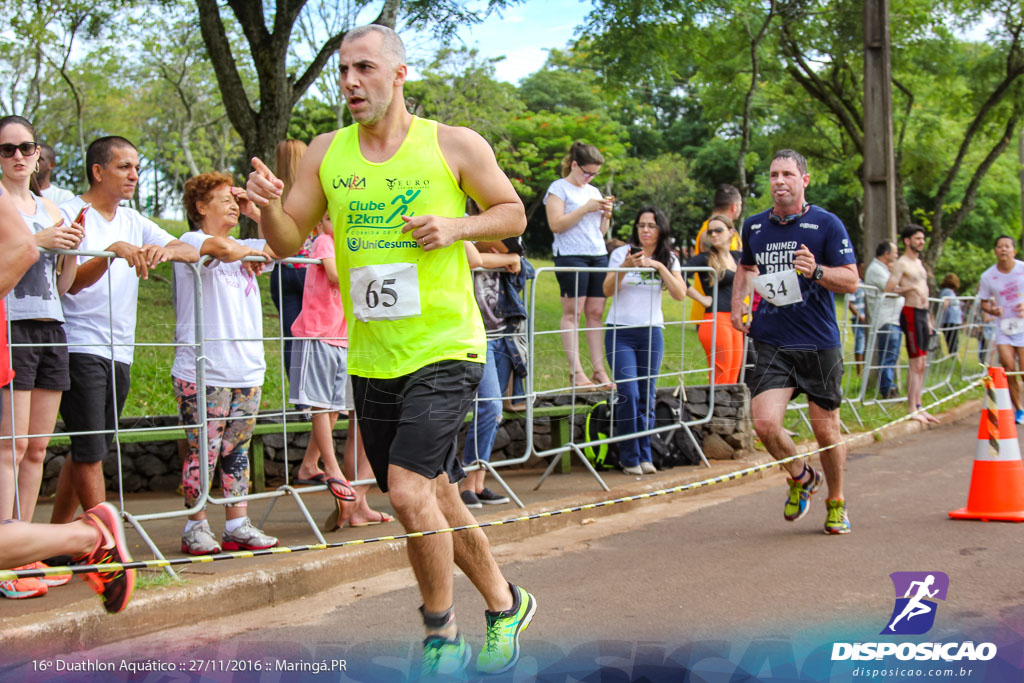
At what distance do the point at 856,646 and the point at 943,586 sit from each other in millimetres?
1265

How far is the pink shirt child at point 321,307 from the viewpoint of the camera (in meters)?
6.45

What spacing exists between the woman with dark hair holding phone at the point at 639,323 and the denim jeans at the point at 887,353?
17.0 ft

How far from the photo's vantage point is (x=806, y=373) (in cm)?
661

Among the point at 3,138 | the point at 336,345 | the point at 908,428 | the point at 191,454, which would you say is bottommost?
the point at 908,428

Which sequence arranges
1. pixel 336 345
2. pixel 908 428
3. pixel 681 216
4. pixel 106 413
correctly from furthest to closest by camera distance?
1. pixel 681 216
2. pixel 908 428
3. pixel 336 345
4. pixel 106 413

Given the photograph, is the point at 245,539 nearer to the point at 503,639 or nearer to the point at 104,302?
the point at 104,302

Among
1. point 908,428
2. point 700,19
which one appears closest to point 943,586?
point 908,428

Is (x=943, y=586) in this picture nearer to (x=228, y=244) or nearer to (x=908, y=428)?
(x=228, y=244)

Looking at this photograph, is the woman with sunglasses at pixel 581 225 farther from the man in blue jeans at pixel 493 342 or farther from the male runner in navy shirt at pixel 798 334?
the male runner in navy shirt at pixel 798 334

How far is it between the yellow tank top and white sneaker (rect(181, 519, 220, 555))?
2269 millimetres

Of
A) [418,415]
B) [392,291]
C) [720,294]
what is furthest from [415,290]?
[720,294]

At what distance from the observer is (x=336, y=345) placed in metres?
6.50

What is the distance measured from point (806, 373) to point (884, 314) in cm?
654

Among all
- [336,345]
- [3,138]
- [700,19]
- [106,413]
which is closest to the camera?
[3,138]
